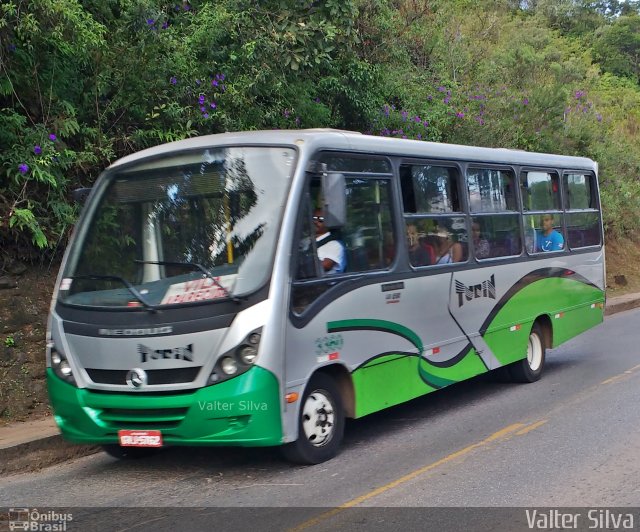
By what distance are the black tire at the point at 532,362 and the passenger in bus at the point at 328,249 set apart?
388 cm

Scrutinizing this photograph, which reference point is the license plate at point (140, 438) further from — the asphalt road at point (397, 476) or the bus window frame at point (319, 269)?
the bus window frame at point (319, 269)

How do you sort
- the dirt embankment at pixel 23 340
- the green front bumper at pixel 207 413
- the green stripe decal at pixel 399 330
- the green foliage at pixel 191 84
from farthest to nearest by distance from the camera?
the green foliage at pixel 191 84
the dirt embankment at pixel 23 340
the green stripe decal at pixel 399 330
the green front bumper at pixel 207 413

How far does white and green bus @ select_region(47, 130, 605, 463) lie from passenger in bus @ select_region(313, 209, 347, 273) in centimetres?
2

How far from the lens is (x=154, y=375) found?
577cm

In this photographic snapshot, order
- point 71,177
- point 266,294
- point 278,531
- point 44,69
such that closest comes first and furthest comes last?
1. point 278,531
2. point 266,294
3. point 44,69
4. point 71,177

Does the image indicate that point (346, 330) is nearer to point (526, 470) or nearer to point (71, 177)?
point (526, 470)

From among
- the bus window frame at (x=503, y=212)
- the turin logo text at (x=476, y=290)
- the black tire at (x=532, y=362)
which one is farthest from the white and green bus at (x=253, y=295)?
the black tire at (x=532, y=362)

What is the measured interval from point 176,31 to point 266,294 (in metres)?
6.05

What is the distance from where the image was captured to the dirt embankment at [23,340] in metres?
8.20

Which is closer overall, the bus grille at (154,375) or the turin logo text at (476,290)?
the bus grille at (154,375)

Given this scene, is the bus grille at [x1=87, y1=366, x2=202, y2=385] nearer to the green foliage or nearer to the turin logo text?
the green foliage

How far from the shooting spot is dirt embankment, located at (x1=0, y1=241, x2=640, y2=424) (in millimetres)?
8203

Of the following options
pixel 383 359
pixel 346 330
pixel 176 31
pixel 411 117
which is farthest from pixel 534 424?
pixel 411 117

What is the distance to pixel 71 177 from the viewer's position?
949 cm
